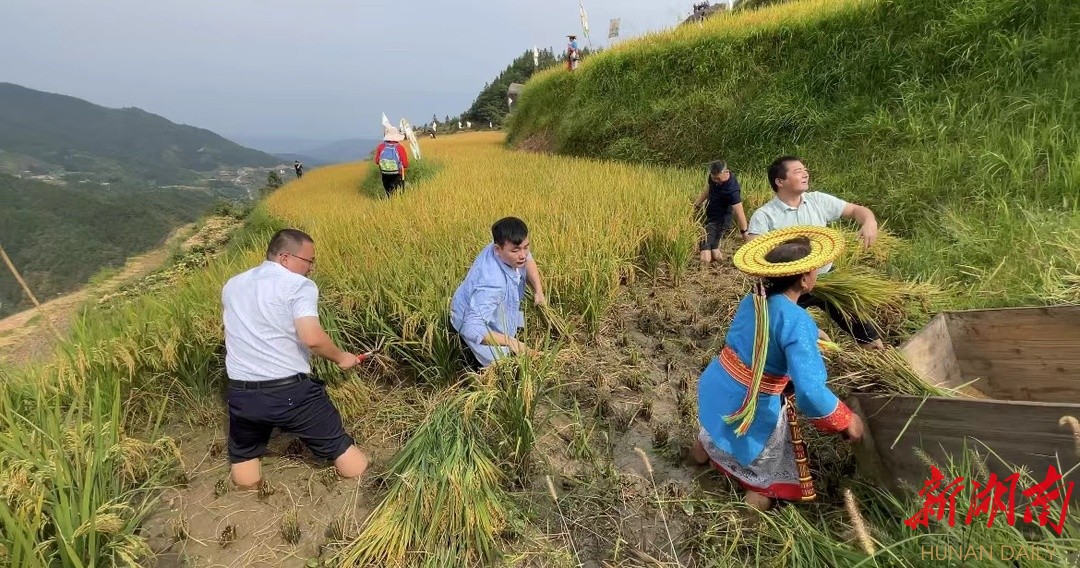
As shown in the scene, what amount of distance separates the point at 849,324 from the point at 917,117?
3.84 m

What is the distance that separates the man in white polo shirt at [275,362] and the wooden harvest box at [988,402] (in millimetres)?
2117

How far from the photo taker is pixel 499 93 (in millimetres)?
39562

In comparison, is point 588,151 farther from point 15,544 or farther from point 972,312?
point 15,544

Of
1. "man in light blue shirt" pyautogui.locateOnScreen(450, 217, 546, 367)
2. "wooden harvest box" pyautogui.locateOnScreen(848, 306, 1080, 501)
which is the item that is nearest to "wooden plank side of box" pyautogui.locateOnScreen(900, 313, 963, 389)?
"wooden harvest box" pyautogui.locateOnScreen(848, 306, 1080, 501)

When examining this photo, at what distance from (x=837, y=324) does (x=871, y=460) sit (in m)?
1.18

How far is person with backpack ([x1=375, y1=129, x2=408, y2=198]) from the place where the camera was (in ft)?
25.0

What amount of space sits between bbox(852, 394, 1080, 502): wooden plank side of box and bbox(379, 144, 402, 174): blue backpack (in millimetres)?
7396

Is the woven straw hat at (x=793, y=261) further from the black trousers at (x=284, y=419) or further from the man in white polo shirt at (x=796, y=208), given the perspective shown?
the black trousers at (x=284, y=419)

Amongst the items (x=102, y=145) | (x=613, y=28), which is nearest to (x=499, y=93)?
(x=613, y=28)

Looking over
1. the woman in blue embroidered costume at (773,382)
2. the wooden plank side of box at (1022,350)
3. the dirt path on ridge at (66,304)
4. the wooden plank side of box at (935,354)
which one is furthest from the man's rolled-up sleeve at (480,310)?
the dirt path on ridge at (66,304)

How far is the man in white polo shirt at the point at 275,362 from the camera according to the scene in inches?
82.9

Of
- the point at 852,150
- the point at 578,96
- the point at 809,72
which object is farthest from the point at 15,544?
the point at 578,96

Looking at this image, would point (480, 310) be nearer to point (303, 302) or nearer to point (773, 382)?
point (303, 302)

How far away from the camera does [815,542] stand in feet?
4.79
